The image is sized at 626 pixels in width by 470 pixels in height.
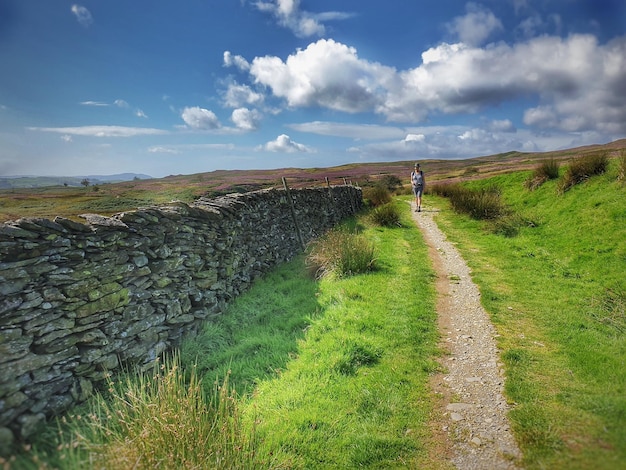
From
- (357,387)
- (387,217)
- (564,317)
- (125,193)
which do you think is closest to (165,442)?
(357,387)

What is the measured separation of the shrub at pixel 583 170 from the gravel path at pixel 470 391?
8.19 meters

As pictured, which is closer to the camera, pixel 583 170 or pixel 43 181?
pixel 583 170

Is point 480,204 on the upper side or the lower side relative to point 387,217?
upper

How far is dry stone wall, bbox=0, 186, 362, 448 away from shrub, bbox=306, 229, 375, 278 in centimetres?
272

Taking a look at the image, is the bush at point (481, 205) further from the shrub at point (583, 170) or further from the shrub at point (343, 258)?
the shrub at point (343, 258)

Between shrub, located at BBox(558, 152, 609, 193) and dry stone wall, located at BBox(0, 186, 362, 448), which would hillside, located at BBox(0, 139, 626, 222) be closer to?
dry stone wall, located at BBox(0, 186, 362, 448)

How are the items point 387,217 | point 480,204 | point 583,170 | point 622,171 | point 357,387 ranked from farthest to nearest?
point 387,217 → point 480,204 → point 583,170 → point 622,171 → point 357,387

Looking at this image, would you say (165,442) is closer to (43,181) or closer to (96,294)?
(96,294)

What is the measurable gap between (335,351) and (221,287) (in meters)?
3.64

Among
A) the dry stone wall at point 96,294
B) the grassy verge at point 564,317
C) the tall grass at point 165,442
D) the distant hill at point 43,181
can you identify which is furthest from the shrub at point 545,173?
the distant hill at point 43,181

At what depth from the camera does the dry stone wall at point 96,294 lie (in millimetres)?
3893

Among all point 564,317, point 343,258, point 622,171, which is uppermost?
point 622,171

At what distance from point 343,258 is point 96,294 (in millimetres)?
6044

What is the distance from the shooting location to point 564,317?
600 cm
